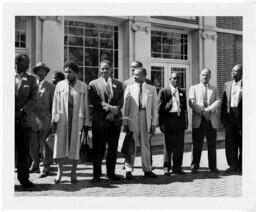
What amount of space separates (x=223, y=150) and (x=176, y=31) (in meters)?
2.07

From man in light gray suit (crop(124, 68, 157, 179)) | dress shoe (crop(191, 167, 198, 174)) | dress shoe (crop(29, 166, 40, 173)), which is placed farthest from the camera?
dress shoe (crop(191, 167, 198, 174))

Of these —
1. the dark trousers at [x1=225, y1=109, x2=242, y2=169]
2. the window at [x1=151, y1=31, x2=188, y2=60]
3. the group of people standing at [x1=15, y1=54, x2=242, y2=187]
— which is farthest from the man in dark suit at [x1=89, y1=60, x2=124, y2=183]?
the dark trousers at [x1=225, y1=109, x2=242, y2=169]

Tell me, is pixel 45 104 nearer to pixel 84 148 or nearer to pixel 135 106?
pixel 84 148

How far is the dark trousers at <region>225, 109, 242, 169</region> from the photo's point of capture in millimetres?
6090

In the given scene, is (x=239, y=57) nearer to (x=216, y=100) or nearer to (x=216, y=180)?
(x=216, y=100)

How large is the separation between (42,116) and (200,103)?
7.44ft

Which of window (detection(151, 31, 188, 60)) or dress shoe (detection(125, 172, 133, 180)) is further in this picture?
window (detection(151, 31, 188, 60))

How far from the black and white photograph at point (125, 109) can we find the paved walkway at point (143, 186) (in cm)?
1

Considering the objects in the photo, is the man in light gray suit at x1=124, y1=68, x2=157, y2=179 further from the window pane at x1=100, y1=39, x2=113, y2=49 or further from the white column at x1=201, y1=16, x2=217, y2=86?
the white column at x1=201, y1=16, x2=217, y2=86

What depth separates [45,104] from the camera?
5949 mm

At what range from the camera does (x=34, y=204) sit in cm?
545

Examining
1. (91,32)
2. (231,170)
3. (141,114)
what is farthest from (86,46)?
(231,170)

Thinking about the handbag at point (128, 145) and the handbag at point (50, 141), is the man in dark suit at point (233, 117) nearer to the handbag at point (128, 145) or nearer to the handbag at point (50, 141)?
the handbag at point (128, 145)
